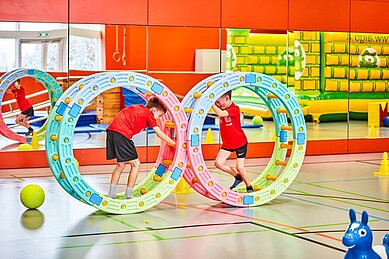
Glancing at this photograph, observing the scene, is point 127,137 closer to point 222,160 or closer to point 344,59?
point 222,160

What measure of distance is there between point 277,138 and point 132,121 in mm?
1971

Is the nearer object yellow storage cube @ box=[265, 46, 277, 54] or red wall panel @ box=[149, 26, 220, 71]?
red wall panel @ box=[149, 26, 220, 71]

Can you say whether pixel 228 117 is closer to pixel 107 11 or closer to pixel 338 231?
pixel 338 231

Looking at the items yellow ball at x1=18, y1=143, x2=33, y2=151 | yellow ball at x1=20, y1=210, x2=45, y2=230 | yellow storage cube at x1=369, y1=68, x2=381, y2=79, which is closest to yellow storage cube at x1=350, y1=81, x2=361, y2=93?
yellow storage cube at x1=369, y1=68, x2=381, y2=79

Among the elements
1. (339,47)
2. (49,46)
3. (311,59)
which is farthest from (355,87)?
(49,46)

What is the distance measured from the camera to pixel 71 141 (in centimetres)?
775

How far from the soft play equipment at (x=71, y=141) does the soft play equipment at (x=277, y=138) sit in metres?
0.16

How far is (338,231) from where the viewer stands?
282 inches

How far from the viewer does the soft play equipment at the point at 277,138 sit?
27.1ft

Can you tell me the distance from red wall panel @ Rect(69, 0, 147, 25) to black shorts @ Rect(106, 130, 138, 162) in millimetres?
4354

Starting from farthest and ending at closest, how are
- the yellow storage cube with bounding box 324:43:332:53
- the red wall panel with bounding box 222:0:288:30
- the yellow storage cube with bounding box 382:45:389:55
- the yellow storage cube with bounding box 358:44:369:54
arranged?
the yellow storage cube with bounding box 382:45:389:55 → the yellow storage cube with bounding box 358:44:369:54 → the yellow storage cube with bounding box 324:43:332:53 → the red wall panel with bounding box 222:0:288:30

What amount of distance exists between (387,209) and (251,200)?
5.03 feet

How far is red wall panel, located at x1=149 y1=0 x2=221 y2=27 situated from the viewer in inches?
500

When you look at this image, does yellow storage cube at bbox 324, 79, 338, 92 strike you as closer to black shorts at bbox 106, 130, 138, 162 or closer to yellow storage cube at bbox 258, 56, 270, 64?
yellow storage cube at bbox 258, 56, 270, 64
